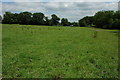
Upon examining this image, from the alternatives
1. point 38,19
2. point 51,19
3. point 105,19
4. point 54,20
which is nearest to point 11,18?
point 38,19

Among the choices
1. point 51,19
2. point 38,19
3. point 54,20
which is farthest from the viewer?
point 54,20

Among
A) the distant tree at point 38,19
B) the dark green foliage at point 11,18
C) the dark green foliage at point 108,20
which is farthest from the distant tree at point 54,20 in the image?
the dark green foliage at point 108,20

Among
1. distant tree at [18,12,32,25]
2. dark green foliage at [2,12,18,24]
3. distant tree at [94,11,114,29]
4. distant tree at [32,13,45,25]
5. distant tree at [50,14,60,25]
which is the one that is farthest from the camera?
distant tree at [50,14,60,25]

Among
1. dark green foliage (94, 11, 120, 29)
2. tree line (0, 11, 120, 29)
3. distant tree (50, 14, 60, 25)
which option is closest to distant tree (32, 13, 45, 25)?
tree line (0, 11, 120, 29)

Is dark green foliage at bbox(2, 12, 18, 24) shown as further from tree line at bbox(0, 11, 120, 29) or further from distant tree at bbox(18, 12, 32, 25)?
distant tree at bbox(18, 12, 32, 25)

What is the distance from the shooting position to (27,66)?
598cm

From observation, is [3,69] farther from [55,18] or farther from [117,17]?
[55,18]

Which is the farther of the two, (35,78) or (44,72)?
(44,72)

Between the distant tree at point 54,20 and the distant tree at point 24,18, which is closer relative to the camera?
the distant tree at point 24,18

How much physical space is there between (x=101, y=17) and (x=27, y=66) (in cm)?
7127

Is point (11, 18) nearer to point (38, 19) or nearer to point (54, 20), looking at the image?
point (38, 19)

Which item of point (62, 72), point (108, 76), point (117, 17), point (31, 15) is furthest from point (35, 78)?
point (31, 15)

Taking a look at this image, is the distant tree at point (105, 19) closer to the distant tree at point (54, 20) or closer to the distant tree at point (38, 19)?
the distant tree at point (54, 20)

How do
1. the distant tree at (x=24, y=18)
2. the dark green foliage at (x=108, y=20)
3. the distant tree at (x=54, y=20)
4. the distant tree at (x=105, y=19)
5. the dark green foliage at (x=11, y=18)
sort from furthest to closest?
the distant tree at (x=54, y=20) → the distant tree at (x=24, y=18) → the dark green foliage at (x=11, y=18) → the distant tree at (x=105, y=19) → the dark green foliage at (x=108, y=20)
